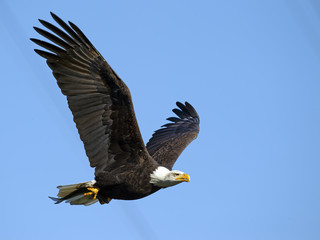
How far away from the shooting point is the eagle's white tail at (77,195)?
9301 millimetres

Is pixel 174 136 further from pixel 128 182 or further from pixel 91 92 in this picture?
pixel 91 92

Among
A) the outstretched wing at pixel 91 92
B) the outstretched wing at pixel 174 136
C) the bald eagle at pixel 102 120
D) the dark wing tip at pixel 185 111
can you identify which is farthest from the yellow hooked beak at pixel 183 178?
the dark wing tip at pixel 185 111

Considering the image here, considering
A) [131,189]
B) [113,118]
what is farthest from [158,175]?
[113,118]

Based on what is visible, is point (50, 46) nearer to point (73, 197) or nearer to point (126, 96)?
point (126, 96)

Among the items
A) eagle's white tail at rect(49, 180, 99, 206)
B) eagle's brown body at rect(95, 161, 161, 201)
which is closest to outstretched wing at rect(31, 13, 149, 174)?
eagle's brown body at rect(95, 161, 161, 201)

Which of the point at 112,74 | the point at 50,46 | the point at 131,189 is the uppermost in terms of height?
the point at 50,46

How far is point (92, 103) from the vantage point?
891cm

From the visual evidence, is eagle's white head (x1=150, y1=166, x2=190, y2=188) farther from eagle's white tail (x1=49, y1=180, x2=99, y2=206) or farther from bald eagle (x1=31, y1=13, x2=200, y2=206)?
eagle's white tail (x1=49, y1=180, x2=99, y2=206)

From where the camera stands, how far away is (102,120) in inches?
352

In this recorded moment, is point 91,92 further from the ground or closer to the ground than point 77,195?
further from the ground

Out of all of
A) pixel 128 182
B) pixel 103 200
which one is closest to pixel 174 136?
pixel 103 200

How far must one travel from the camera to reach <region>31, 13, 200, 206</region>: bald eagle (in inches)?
346

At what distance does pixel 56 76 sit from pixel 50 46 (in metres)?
0.47

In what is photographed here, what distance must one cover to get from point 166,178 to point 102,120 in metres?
1.33
